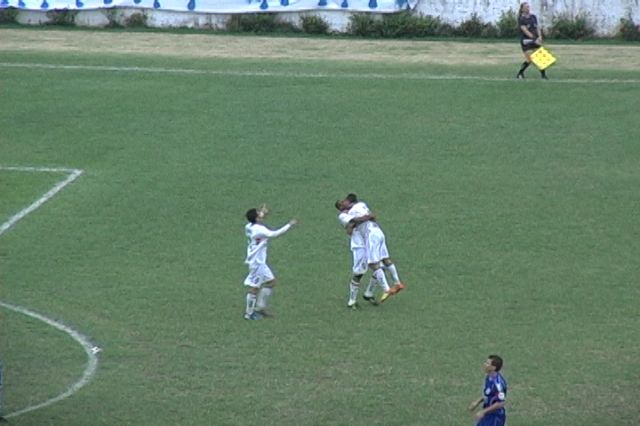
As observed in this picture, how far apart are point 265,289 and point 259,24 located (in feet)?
80.9

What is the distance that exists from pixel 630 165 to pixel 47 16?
72.4 feet

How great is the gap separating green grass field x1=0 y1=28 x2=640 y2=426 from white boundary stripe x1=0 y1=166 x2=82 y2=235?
28 centimetres

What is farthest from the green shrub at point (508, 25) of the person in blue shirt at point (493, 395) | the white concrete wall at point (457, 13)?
the person in blue shirt at point (493, 395)

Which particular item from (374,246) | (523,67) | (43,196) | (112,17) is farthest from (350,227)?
(112,17)

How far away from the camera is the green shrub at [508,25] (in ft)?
157

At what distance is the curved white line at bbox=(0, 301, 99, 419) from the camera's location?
2236cm

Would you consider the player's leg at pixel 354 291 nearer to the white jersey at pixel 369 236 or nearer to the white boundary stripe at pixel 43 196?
the white jersey at pixel 369 236

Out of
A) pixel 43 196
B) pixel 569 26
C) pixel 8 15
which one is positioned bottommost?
pixel 43 196

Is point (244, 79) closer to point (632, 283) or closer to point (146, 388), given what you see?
point (632, 283)

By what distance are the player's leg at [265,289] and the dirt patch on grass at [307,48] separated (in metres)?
20.3

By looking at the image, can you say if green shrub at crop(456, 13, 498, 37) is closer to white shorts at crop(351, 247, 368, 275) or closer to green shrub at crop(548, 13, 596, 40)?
green shrub at crop(548, 13, 596, 40)

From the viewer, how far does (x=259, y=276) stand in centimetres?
2548

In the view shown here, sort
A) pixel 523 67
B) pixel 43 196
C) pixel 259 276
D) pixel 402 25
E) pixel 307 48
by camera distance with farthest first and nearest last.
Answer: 1. pixel 402 25
2. pixel 307 48
3. pixel 523 67
4. pixel 43 196
5. pixel 259 276

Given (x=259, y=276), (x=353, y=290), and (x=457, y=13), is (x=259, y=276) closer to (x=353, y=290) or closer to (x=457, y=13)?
(x=353, y=290)
